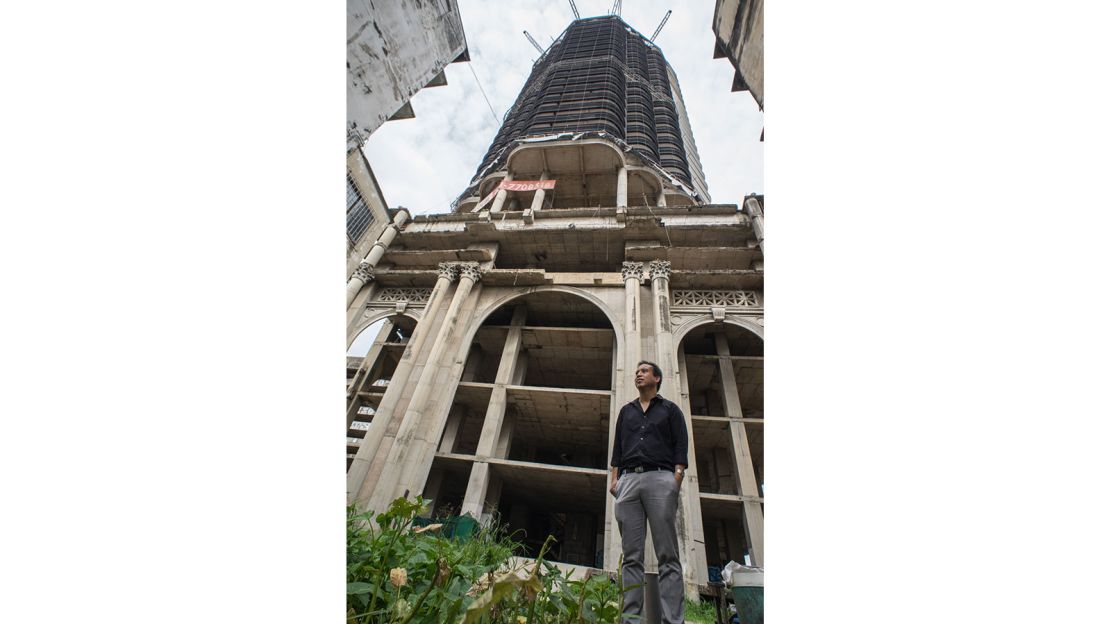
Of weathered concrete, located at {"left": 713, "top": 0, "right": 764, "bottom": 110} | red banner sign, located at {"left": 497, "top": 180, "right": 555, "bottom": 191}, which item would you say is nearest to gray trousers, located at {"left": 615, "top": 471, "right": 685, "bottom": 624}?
weathered concrete, located at {"left": 713, "top": 0, "right": 764, "bottom": 110}

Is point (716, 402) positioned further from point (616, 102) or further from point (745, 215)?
point (616, 102)

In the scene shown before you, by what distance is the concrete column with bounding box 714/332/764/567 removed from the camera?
10.0 meters

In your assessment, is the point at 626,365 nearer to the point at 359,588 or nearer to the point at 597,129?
the point at 359,588

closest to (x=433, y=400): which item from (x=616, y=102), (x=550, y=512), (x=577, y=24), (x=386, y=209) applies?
(x=550, y=512)

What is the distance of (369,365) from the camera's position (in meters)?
14.5

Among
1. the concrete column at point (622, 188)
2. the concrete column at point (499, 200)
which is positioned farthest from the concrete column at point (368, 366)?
the concrete column at point (622, 188)

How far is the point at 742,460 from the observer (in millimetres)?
11312

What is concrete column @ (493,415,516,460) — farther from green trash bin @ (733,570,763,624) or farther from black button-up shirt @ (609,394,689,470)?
green trash bin @ (733,570,763,624)

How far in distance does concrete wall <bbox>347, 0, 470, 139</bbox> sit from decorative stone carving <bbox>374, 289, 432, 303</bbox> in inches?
296

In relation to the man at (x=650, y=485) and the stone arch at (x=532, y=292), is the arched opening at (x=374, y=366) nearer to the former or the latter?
the stone arch at (x=532, y=292)

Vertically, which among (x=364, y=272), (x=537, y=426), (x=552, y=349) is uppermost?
(x=364, y=272)

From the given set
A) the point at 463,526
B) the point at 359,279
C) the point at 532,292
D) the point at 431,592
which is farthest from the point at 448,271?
the point at 431,592

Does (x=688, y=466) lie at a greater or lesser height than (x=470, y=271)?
lesser

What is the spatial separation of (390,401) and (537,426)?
545 centimetres
